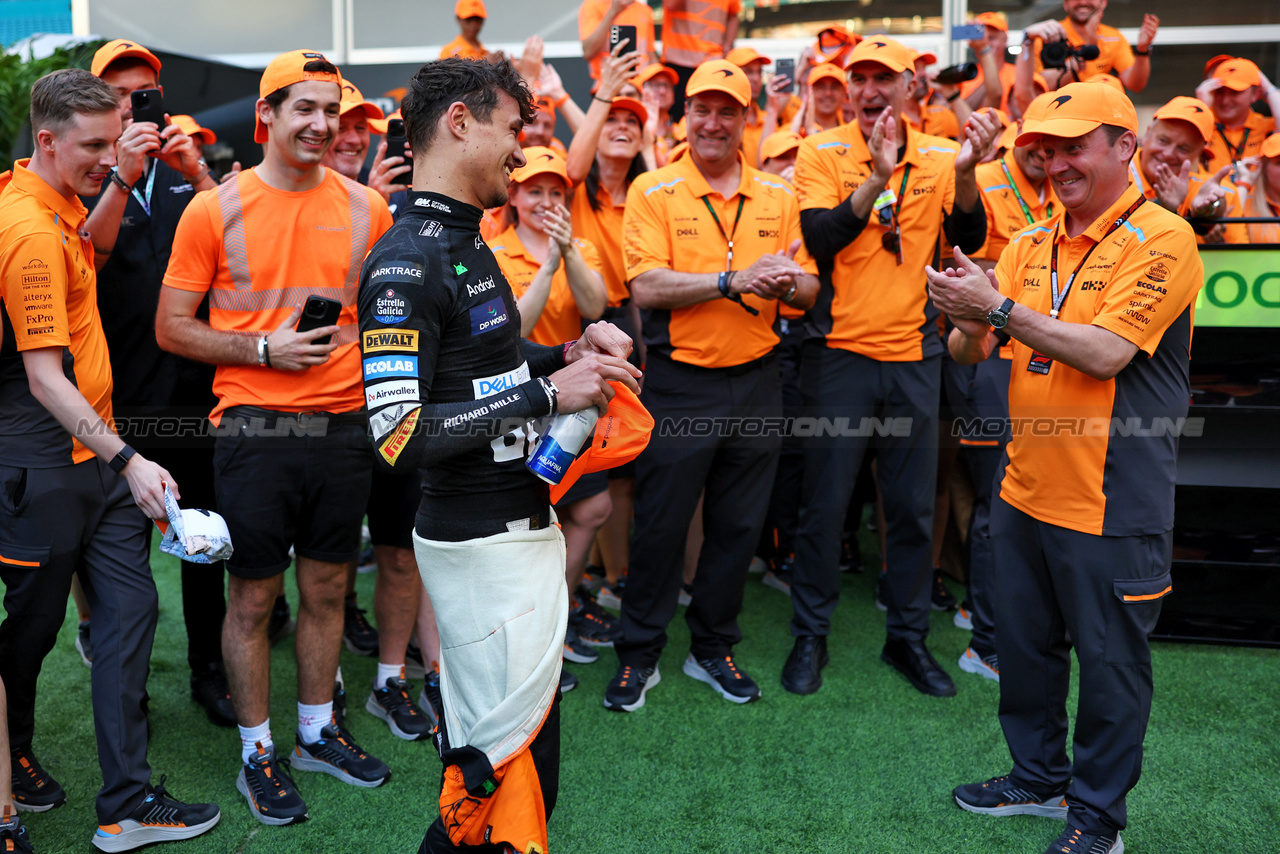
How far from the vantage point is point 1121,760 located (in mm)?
2848

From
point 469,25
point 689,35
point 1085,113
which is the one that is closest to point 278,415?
point 1085,113

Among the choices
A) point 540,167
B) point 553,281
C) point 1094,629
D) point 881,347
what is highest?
point 540,167

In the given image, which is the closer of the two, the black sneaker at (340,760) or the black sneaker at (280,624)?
the black sneaker at (340,760)

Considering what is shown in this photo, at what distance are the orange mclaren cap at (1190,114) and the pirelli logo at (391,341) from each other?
399cm

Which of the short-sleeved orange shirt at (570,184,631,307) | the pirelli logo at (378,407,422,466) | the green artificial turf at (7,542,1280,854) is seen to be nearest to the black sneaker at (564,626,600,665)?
the green artificial turf at (7,542,1280,854)

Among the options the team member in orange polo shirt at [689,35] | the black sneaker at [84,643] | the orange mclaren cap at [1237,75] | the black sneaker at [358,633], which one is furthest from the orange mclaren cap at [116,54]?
the orange mclaren cap at [1237,75]

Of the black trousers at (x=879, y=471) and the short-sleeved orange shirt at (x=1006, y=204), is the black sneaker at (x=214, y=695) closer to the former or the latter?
the black trousers at (x=879, y=471)

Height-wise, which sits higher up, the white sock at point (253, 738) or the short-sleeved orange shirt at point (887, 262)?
the short-sleeved orange shirt at point (887, 262)

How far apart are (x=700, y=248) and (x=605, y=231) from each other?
0.94 meters

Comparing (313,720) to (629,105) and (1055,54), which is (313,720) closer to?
(629,105)

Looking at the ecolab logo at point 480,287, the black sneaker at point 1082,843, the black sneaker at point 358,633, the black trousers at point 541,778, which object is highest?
the ecolab logo at point 480,287

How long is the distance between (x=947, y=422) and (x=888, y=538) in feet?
3.23

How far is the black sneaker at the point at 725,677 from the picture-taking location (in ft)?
13.3

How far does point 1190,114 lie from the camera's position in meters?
4.40
